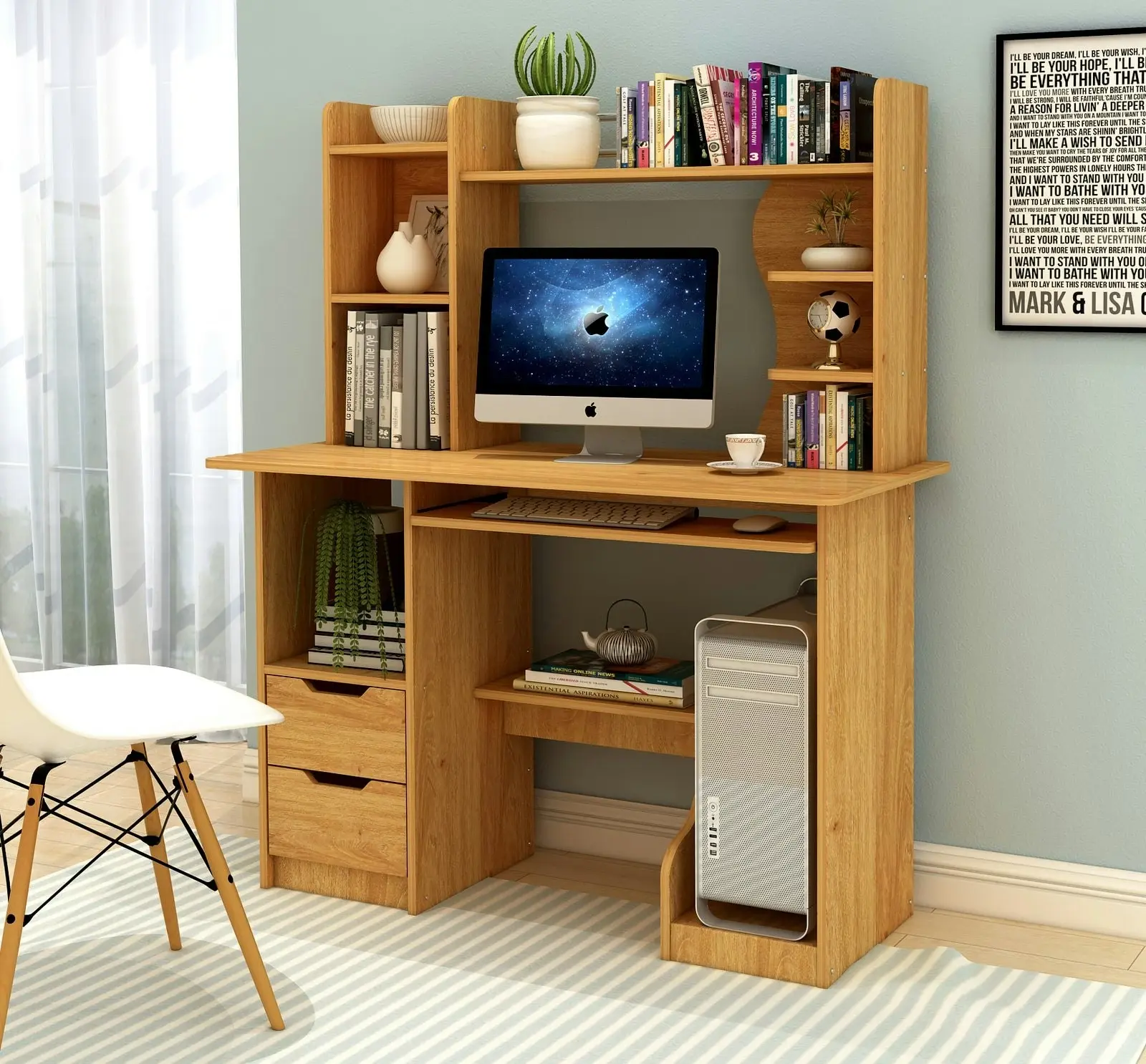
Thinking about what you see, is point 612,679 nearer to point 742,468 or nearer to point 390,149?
point 742,468

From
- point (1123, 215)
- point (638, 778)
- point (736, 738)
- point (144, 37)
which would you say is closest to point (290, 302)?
point (144, 37)

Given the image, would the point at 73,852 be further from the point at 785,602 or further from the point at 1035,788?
the point at 1035,788

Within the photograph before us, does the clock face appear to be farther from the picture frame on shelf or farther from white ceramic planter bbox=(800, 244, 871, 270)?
the picture frame on shelf

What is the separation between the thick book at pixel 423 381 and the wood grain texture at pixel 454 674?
0.47 feet

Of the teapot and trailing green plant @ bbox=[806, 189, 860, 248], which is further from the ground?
trailing green plant @ bbox=[806, 189, 860, 248]

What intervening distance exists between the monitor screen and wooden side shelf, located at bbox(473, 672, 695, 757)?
0.59 meters

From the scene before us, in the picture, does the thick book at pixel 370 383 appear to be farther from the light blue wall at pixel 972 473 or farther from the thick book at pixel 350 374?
the light blue wall at pixel 972 473

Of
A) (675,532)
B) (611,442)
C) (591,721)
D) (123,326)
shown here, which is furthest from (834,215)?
(123,326)

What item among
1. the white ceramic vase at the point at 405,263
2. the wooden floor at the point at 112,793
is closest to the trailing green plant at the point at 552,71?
the white ceramic vase at the point at 405,263

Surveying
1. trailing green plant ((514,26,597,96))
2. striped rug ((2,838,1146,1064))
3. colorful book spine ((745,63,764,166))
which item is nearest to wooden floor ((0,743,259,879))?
striped rug ((2,838,1146,1064))

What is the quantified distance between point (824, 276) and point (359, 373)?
99cm

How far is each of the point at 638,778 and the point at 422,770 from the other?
1.76 feet

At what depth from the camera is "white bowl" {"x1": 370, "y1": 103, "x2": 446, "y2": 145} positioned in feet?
10.2

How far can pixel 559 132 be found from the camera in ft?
9.55
